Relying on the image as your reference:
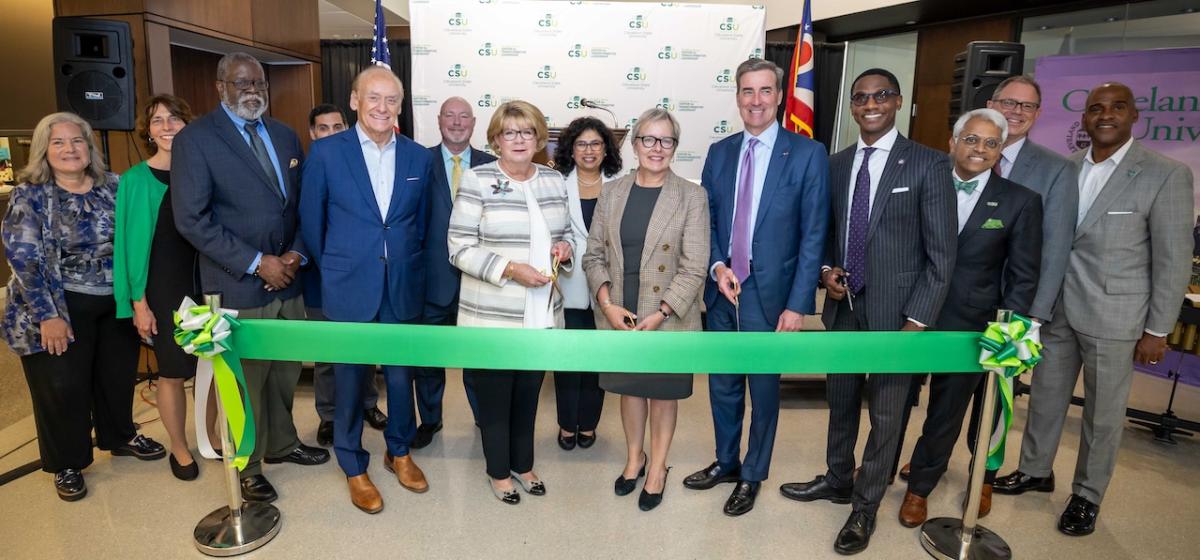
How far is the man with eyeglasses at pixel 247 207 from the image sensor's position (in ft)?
8.59

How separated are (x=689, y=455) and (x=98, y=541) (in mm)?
2502

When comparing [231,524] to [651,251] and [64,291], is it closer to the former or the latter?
[64,291]

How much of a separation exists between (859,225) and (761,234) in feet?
1.18

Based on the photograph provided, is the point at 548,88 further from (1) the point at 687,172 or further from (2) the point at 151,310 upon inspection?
(2) the point at 151,310

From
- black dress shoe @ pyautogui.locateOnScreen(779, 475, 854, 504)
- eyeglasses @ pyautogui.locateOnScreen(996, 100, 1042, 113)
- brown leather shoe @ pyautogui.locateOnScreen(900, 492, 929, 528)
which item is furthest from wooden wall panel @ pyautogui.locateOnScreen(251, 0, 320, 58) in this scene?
brown leather shoe @ pyautogui.locateOnScreen(900, 492, 929, 528)

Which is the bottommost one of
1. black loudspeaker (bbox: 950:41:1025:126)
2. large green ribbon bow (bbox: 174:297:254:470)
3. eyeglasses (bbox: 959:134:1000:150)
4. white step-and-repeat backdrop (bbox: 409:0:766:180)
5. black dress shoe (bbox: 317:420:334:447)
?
black dress shoe (bbox: 317:420:334:447)

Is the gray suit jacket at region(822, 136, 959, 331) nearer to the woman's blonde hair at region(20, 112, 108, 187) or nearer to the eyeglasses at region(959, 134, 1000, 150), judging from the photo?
the eyeglasses at region(959, 134, 1000, 150)

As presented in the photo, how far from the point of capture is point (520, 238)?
8.46 ft

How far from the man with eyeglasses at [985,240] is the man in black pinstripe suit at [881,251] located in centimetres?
14

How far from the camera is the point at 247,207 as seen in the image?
2.72 meters

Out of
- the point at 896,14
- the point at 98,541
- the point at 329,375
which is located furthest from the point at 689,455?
the point at 896,14

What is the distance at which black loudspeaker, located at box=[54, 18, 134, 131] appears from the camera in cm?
332

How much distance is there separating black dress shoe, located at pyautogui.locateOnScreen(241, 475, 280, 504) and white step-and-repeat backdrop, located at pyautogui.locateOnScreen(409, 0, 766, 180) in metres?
4.02

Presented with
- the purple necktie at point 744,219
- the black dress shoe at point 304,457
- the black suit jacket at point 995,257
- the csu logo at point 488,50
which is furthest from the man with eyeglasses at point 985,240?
the csu logo at point 488,50
